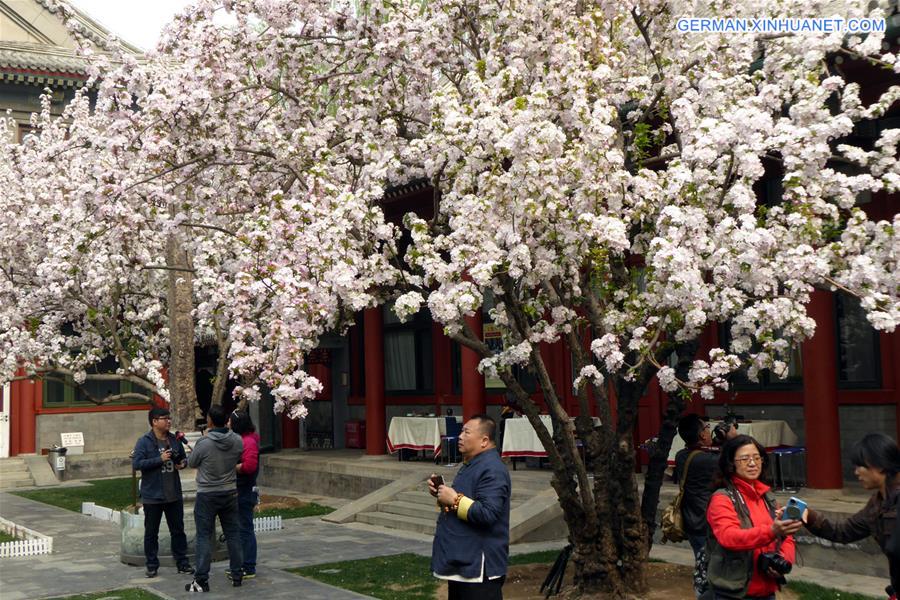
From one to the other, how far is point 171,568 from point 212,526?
1830 millimetres

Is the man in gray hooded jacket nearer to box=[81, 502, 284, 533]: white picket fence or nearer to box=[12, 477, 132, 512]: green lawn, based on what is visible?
box=[81, 502, 284, 533]: white picket fence

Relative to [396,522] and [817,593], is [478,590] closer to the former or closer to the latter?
[817,593]

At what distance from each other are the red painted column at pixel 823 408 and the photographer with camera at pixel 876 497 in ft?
25.0

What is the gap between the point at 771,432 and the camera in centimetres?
1376

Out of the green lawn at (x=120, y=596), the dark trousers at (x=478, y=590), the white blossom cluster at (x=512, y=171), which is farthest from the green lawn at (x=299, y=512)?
the dark trousers at (x=478, y=590)

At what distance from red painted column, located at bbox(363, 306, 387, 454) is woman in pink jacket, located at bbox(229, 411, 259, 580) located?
29.7 feet

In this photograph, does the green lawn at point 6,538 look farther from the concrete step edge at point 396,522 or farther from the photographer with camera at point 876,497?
the photographer with camera at point 876,497

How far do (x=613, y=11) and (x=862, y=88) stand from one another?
4.08 m

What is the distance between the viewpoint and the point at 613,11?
980 cm

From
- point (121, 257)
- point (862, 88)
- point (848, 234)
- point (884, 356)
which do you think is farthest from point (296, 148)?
point (884, 356)

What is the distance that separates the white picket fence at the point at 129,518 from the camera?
12.4 meters

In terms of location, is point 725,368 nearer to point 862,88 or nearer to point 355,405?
point 862,88

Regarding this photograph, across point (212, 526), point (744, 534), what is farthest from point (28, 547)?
point (744, 534)

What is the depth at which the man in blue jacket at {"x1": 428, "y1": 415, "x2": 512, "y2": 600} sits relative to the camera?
19.9 feet
